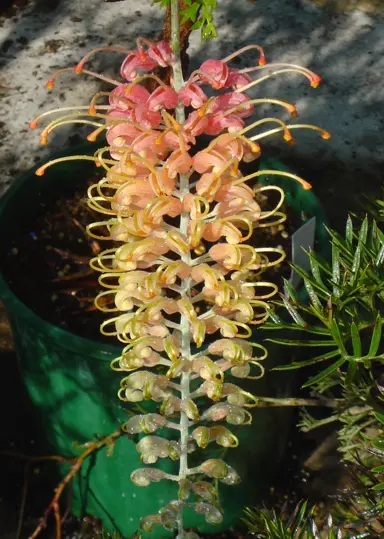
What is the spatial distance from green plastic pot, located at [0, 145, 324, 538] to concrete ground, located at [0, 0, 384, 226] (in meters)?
0.74

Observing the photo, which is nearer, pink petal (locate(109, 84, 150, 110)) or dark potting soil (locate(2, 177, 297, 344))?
pink petal (locate(109, 84, 150, 110))

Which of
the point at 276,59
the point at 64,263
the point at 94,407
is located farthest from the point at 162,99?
the point at 276,59

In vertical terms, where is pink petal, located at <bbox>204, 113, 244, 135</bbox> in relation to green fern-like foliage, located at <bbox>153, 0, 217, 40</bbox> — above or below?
below

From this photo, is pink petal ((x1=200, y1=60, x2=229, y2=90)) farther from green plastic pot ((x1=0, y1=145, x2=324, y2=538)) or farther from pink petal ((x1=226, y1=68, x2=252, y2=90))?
green plastic pot ((x1=0, y1=145, x2=324, y2=538))

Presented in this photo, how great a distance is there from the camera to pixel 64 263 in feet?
5.48

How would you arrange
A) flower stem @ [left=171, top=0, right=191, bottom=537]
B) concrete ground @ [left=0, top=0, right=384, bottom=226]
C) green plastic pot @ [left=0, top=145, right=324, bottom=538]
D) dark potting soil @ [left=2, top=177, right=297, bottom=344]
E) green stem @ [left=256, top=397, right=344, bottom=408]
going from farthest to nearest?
1. concrete ground @ [left=0, top=0, right=384, bottom=226]
2. dark potting soil @ [left=2, top=177, right=297, bottom=344]
3. green plastic pot @ [left=0, top=145, right=324, bottom=538]
4. green stem @ [left=256, top=397, right=344, bottom=408]
5. flower stem @ [left=171, top=0, right=191, bottom=537]

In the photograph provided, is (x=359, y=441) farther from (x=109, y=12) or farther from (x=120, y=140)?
(x=109, y=12)

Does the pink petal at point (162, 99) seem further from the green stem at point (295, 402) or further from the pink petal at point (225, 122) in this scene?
the green stem at point (295, 402)

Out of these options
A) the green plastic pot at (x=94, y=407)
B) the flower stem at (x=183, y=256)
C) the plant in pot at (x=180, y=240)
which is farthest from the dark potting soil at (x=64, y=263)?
the flower stem at (x=183, y=256)

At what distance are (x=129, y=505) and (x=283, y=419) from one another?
36cm

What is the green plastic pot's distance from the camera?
1.39m

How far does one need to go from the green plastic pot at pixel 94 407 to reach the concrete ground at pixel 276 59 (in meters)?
0.74

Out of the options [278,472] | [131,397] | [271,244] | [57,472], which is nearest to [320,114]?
[271,244]

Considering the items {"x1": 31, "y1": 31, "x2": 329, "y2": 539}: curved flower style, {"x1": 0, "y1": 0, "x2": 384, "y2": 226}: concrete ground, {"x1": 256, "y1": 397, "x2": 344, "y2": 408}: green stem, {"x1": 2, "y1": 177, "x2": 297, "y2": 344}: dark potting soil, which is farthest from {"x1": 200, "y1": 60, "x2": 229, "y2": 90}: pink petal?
{"x1": 0, "y1": 0, "x2": 384, "y2": 226}: concrete ground
